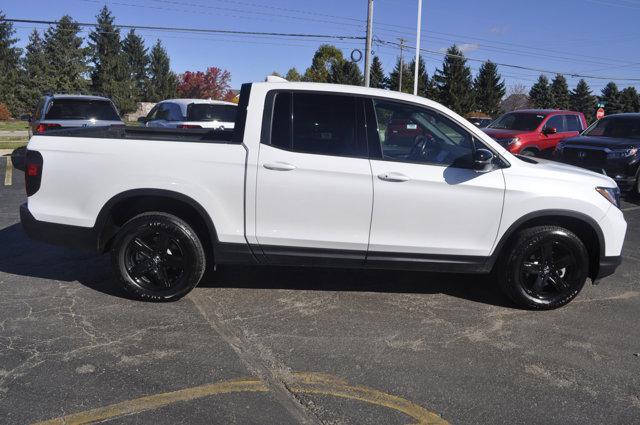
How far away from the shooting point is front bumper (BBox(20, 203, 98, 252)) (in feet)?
15.2

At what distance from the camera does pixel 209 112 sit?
46.1 feet

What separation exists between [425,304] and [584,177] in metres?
1.76

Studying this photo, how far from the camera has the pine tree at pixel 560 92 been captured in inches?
3039

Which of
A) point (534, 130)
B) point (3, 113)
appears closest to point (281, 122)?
point (534, 130)

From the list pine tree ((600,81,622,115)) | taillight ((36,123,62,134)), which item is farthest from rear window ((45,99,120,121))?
pine tree ((600,81,622,115))

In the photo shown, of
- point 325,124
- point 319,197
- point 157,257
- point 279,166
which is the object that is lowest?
point 157,257

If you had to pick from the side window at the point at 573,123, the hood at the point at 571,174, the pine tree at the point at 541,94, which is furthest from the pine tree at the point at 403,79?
the hood at the point at 571,174

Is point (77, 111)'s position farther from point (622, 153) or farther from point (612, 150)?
point (622, 153)

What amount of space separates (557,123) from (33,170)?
1310cm

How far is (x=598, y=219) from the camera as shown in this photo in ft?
15.4

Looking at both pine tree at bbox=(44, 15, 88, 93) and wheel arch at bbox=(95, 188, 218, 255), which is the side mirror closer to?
wheel arch at bbox=(95, 188, 218, 255)

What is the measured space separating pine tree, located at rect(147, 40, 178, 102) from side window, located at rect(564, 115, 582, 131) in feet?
228

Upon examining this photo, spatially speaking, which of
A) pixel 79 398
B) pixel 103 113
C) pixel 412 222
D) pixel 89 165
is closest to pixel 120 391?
pixel 79 398

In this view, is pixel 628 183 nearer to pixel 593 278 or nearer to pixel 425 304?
pixel 593 278
